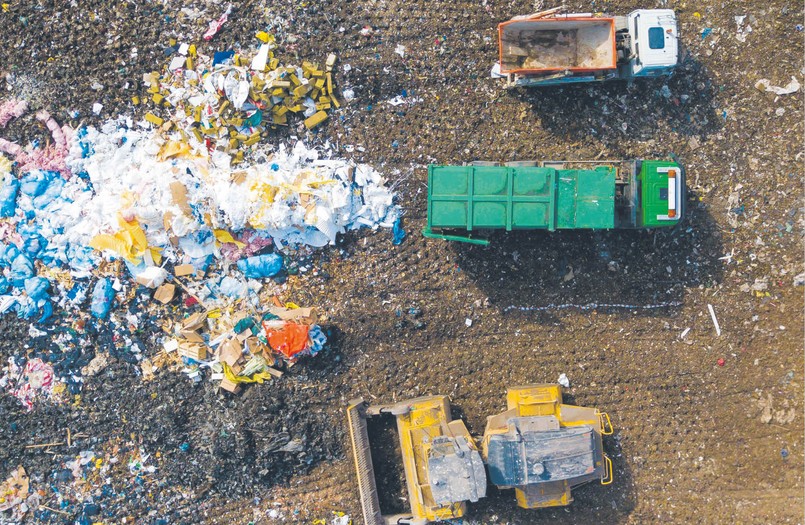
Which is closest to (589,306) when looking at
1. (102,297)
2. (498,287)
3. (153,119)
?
(498,287)

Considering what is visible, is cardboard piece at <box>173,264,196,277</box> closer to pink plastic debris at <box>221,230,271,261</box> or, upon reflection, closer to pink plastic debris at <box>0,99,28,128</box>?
pink plastic debris at <box>221,230,271,261</box>

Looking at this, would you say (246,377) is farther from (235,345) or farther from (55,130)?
(55,130)

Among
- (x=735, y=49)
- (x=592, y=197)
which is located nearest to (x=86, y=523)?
(x=592, y=197)

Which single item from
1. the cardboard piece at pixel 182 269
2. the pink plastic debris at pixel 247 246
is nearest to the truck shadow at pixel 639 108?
the pink plastic debris at pixel 247 246

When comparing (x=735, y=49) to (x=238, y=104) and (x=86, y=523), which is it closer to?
(x=238, y=104)

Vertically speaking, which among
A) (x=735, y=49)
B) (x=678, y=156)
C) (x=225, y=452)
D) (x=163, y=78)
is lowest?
(x=225, y=452)

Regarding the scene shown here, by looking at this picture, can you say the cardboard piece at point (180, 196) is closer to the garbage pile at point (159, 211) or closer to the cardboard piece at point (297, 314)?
the garbage pile at point (159, 211)

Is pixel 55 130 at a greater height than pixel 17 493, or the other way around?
pixel 55 130
